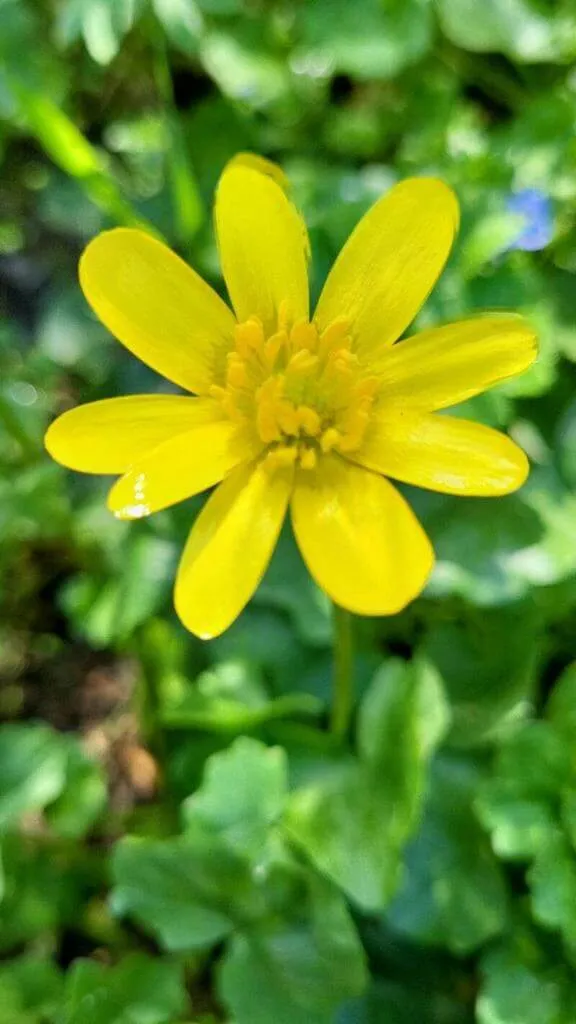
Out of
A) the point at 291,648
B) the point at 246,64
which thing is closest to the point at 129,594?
the point at 291,648

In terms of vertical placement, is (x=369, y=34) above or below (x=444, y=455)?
above

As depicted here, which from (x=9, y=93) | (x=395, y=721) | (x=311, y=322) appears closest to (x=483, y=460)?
(x=311, y=322)

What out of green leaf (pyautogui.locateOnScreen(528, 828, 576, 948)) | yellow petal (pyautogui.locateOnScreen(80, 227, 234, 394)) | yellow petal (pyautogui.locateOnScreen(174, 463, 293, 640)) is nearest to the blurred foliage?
green leaf (pyautogui.locateOnScreen(528, 828, 576, 948))

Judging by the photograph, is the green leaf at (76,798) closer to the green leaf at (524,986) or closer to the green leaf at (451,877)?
the green leaf at (451,877)

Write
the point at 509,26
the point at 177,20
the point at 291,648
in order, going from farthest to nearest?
the point at 509,26 → the point at 291,648 → the point at 177,20

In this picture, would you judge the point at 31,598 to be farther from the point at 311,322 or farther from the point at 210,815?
the point at 311,322

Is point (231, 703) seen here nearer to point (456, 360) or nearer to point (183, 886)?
point (183, 886)

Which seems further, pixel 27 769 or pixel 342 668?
pixel 27 769
